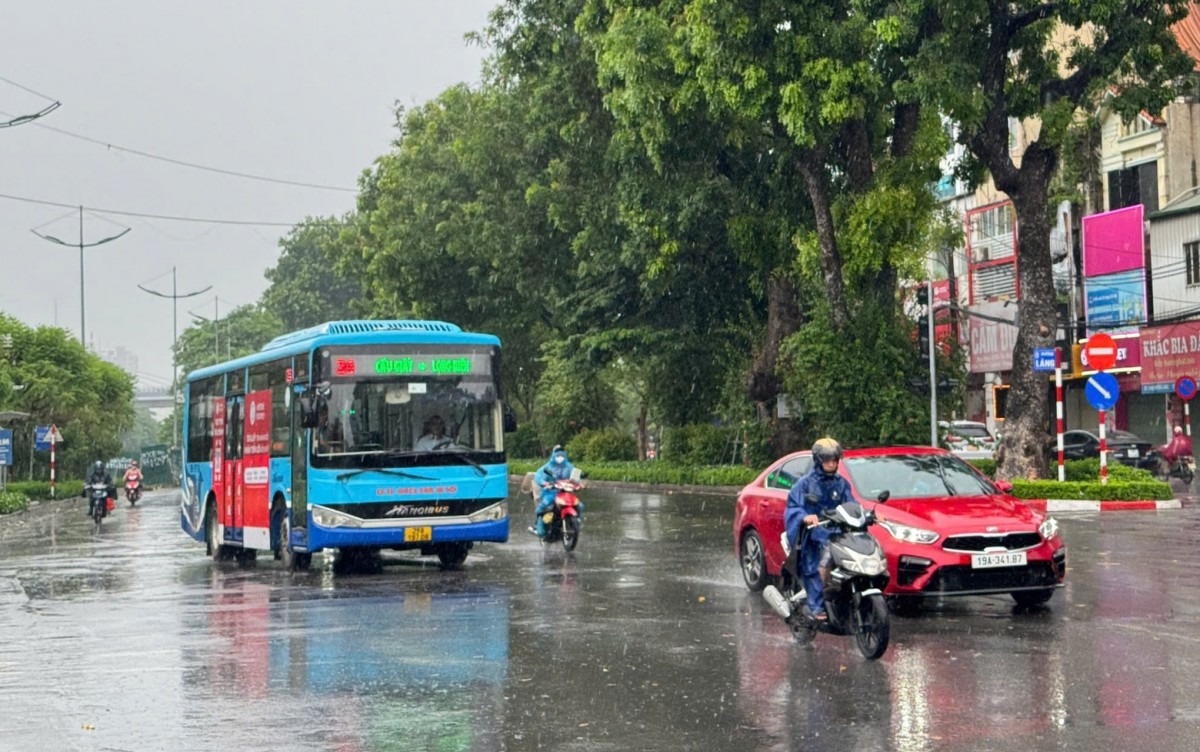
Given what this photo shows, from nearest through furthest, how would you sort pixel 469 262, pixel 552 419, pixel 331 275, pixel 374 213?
pixel 469 262 < pixel 374 213 < pixel 552 419 < pixel 331 275

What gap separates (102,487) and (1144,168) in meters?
31.2

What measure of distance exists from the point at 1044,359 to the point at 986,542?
17.1 m

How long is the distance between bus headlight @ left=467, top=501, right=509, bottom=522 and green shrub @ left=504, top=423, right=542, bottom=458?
175 ft

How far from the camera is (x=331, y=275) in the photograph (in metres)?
120

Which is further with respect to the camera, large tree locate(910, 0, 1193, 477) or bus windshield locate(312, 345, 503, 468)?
large tree locate(910, 0, 1193, 477)

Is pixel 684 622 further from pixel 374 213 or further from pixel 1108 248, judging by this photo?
pixel 374 213

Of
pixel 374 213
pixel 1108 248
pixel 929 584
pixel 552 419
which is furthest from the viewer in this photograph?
pixel 552 419

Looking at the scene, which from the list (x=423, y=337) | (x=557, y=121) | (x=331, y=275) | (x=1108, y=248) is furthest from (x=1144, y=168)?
(x=331, y=275)

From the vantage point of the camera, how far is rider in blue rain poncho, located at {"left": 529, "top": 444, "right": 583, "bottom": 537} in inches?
883

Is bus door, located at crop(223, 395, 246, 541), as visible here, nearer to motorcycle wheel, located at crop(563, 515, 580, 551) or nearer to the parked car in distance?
motorcycle wheel, located at crop(563, 515, 580, 551)

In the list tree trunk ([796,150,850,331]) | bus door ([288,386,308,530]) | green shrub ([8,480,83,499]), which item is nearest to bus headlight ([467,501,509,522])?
bus door ([288,386,308,530])

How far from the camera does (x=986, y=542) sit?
13070 mm

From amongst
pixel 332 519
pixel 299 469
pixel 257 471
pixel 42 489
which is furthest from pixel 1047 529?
pixel 42 489

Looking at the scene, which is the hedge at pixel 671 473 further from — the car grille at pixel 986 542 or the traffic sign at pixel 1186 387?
the car grille at pixel 986 542
